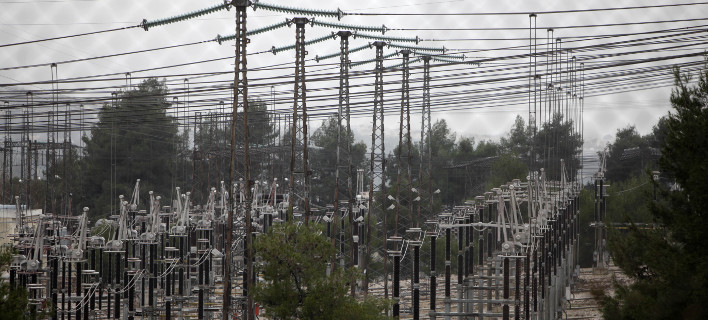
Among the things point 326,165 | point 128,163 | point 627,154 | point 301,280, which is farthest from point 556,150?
point 128,163

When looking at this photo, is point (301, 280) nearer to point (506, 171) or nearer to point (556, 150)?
point (556, 150)

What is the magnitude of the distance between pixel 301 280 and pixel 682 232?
7.31 m

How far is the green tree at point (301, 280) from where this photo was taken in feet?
47.5

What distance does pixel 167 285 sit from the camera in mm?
18531

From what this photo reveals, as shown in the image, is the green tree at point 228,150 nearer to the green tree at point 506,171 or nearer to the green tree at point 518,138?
the green tree at point 506,171

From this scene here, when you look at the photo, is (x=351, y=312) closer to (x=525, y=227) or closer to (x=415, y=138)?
(x=525, y=227)

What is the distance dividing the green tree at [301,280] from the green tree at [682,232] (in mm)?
5243

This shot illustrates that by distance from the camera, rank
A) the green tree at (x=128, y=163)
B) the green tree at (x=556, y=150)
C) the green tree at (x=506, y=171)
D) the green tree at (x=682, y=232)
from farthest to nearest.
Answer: the green tree at (x=128, y=163) < the green tree at (x=506, y=171) < the green tree at (x=556, y=150) < the green tree at (x=682, y=232)

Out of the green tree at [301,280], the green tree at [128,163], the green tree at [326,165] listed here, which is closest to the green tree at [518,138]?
the green tree at [326,165]

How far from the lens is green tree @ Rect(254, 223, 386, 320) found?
14477 mm

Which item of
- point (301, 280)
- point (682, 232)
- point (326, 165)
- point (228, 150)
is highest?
point (228, 150)

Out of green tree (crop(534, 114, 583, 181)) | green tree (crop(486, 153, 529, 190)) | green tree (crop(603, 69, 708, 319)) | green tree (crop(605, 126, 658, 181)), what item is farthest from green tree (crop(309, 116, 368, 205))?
green tree (crop(603, 69, 708, 319))

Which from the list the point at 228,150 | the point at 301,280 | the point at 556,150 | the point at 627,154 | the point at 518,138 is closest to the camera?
the point at 301,280

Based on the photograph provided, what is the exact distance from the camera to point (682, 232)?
9398 millimetres
